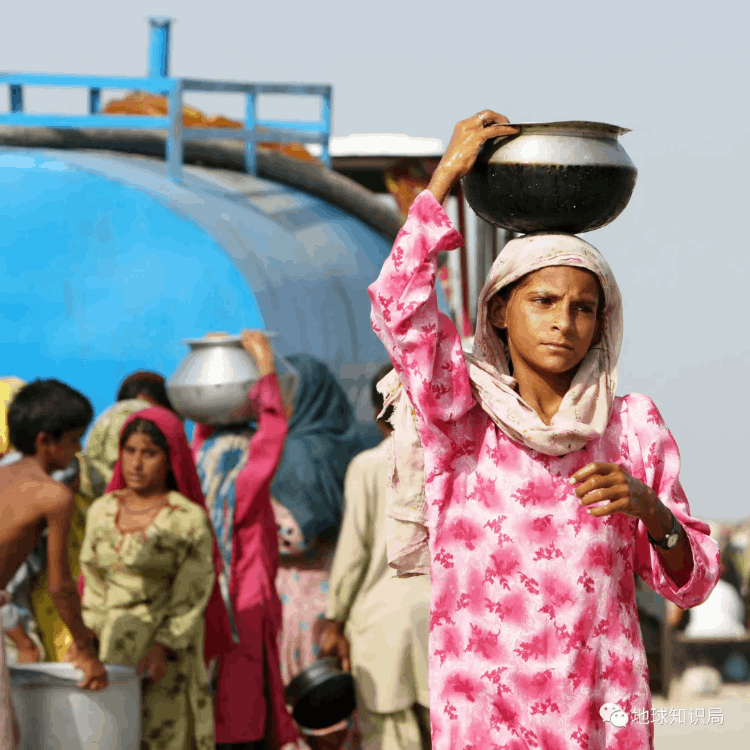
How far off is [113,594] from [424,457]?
9.30 ft

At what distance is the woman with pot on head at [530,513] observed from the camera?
8.61ft

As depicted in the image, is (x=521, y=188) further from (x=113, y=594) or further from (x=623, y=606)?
(x=113, y=594)

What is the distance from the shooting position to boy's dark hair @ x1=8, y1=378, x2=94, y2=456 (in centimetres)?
508

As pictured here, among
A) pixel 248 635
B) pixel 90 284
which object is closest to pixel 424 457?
pixel 248 635

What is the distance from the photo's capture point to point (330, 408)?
780 centimetres

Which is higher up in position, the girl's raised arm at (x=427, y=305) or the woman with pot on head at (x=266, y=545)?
the girl's raised arm at (x=427, y=305)

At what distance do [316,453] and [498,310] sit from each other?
456 cm

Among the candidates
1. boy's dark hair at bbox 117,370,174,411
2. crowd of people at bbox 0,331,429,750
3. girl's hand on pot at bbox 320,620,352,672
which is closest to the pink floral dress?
crowd of people at bbox 0,331,429,750

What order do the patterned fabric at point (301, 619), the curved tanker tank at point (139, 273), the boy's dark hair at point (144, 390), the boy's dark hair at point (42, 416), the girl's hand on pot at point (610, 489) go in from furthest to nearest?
the curved tanker tank at point (139, 273), the boy's dark hair at point (144, 390), the patterned fabric at point (301, 619), the boy's dark hair at point (42, 416), the girl's hand on pot at point (610, 489)

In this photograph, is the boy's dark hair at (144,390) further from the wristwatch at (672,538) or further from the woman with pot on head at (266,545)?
the wristwatch at (672,538)

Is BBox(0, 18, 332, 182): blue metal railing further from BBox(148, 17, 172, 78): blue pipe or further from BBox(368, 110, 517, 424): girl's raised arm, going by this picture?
BBox(368, 110, 517, 424): girl's raised arm

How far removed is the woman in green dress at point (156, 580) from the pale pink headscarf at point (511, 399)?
2646mm

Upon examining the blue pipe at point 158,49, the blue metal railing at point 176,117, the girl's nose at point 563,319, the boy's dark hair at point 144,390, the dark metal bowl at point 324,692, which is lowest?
the dark metal bowl at point 324,692

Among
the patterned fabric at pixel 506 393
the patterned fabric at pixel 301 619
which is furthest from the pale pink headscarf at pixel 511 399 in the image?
the patterned fabric at pixel 301 619
